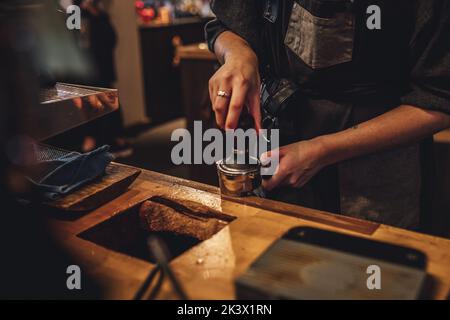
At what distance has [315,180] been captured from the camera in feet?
5.25

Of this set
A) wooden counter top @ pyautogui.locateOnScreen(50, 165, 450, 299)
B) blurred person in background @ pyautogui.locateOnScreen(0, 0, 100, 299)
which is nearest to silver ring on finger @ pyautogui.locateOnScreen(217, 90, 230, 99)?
wooden counter top @ pyautogui.locateOnScreen(50, 165, 450, 299)

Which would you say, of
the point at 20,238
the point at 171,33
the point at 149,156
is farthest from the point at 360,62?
the point at 171,33

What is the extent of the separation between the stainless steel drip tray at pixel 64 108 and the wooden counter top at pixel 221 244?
0.25 metres

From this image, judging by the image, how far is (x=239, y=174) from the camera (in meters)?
1.33

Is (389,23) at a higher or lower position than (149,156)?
higher

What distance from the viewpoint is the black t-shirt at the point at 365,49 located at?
1374 mm

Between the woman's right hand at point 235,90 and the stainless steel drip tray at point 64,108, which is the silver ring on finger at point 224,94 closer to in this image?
the woman's right hand at point 235,90

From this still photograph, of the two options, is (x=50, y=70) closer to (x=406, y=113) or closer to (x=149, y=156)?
(x=406, y=113)

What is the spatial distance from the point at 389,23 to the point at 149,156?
425 centimetres

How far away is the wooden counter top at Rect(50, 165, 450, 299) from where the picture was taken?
968 millimetres

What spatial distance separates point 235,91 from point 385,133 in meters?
0.46

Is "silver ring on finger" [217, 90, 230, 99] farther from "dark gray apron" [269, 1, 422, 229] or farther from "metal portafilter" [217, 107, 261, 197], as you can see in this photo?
"dark gray apron" [269, 1, 422, 229]
